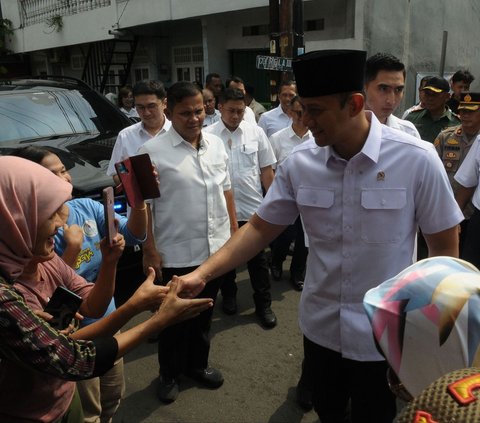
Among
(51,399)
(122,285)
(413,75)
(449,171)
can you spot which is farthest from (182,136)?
(413,75)

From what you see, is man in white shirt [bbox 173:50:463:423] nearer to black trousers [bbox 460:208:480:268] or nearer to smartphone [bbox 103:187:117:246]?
smartphone [bbox 103:187:117:246]

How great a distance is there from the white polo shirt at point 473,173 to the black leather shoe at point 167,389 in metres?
2.43

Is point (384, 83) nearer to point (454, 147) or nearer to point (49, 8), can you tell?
point (454, 147)

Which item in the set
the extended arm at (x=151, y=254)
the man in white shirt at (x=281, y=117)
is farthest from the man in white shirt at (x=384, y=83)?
the man in white shirt at (x=281, y=117)

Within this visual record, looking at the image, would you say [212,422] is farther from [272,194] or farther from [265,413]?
[272,194]

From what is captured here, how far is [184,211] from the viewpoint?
2842 millimetres

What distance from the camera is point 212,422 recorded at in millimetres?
2738

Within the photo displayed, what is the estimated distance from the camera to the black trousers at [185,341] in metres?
2.89

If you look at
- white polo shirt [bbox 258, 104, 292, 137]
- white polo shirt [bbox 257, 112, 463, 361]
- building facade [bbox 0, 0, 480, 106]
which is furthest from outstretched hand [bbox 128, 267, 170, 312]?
building facade [bbox 0, 0, 480, 106]

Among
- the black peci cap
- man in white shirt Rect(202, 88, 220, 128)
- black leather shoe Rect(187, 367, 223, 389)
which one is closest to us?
the black peci cap

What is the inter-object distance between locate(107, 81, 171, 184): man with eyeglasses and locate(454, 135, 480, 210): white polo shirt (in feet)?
7.86

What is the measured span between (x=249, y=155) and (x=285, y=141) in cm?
62

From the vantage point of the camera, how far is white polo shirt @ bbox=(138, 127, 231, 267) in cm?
278

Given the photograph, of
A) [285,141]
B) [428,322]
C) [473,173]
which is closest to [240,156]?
[285,141]
